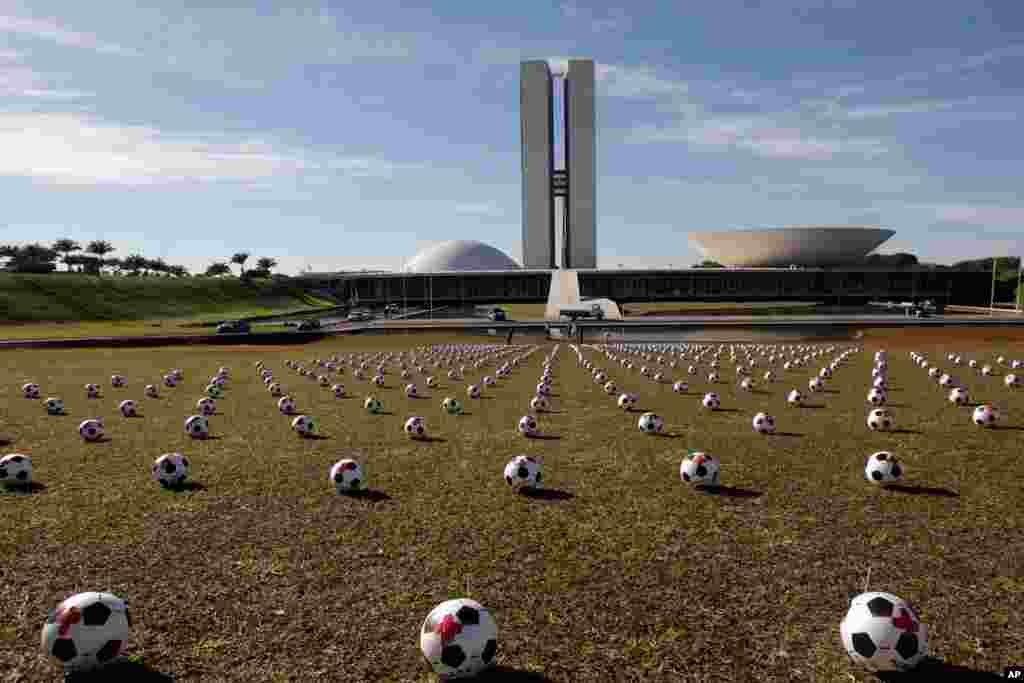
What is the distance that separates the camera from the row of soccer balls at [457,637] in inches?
288

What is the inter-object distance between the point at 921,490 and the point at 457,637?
483 inches

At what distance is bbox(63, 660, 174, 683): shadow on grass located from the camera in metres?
7.63

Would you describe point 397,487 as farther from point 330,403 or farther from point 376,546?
point 330,403

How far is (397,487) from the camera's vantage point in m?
15.3

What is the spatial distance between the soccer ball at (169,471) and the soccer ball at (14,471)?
297 centimetres

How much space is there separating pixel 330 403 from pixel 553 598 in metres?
20.6

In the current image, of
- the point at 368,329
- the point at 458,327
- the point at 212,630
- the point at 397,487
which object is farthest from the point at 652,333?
the point at 212,630

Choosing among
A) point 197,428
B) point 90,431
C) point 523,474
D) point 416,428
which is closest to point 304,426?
point 197,428

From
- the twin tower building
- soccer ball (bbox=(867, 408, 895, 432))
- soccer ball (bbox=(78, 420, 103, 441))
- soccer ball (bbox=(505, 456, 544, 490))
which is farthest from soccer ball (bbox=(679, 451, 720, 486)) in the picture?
the twin tower building

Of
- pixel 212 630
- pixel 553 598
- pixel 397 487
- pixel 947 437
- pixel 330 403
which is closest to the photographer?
pixel 212 630

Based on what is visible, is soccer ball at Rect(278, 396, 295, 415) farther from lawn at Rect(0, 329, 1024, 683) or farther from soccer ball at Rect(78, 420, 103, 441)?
soccer ball at Rect(78, 420, 103, 441)

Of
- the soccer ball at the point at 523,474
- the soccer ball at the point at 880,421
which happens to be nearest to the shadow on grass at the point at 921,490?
the soccer ball at the point at 880,421

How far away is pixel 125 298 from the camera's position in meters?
127

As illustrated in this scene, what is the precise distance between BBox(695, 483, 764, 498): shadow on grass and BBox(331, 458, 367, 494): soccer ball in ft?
25.5
